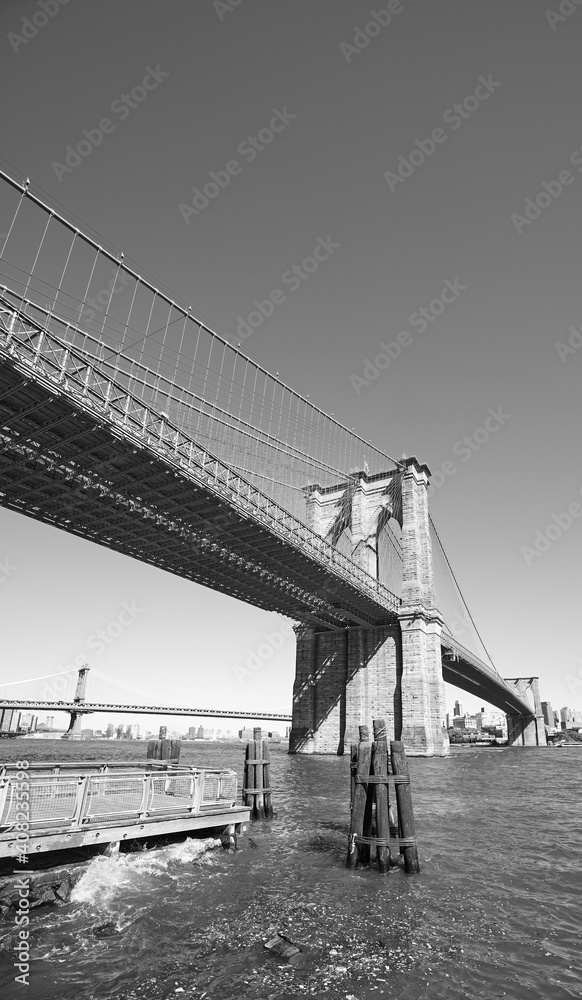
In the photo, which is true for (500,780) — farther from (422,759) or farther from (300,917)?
(300,917)

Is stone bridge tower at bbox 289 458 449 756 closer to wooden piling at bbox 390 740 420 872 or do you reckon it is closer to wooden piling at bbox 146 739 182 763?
wooden piling at bbox 146 739 182 763

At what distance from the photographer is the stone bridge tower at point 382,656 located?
41.2m

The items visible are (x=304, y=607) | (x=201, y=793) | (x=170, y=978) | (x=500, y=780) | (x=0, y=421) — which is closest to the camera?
(x=170, y=978)

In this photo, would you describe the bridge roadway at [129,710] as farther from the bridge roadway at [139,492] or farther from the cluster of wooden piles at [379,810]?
the cluster of wooden piles at [379,810]

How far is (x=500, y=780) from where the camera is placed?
1109 inches

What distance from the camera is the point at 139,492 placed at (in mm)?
26438

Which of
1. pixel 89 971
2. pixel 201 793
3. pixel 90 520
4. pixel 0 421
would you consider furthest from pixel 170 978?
pixel 90 520

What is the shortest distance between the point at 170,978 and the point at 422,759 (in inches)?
1439

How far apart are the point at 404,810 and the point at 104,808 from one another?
5.53 metres

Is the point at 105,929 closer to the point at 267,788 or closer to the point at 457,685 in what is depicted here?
the point at 267,788

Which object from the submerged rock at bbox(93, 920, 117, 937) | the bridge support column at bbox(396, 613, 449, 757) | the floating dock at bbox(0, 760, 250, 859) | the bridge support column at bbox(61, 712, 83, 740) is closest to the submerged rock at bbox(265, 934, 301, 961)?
the submerged rock at bbox(93, 920, 117, 937)

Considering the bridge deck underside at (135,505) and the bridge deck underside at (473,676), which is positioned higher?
the bridge deck underside at (135,505)

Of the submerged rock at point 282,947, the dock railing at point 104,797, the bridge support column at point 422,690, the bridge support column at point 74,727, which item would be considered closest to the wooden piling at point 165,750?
the dock railing at point 104,797

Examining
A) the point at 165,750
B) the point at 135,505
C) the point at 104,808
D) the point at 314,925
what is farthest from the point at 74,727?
the point at 314,925
